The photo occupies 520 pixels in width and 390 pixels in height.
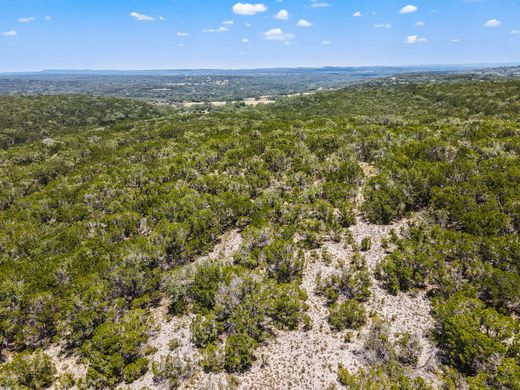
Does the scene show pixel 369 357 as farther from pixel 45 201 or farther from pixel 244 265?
pixel 45 201

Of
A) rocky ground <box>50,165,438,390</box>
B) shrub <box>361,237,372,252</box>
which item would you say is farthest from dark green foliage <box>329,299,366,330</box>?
shrub <box>361,237,372,252</box>

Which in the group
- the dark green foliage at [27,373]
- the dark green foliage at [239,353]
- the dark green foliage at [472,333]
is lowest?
the dark green foliage at [27,373]

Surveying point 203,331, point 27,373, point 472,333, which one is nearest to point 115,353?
point 27,373

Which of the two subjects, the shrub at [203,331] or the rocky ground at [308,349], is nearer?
the rocky ground at [308,349]

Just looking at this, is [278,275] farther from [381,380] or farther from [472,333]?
[472,333]

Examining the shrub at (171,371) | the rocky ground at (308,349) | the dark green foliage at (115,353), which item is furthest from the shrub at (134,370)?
the shrub at (171,371)

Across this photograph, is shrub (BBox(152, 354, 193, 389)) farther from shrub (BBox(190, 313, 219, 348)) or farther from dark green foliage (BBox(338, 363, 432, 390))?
dark green foliage (BBox(338, 363, 432, 390))

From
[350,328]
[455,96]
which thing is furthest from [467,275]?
[455,96]

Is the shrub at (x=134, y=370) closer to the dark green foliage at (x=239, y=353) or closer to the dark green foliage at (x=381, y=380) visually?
the dark green foliage at (x=239, y=353)
